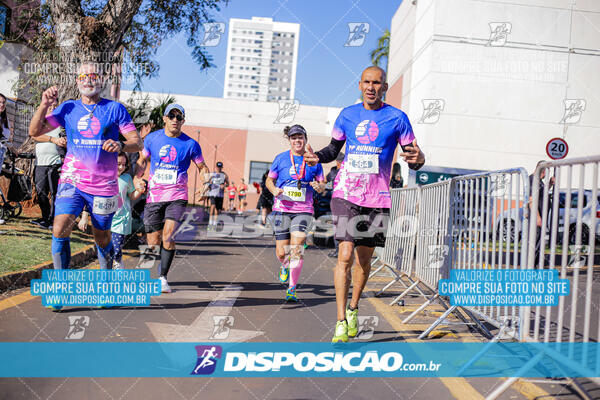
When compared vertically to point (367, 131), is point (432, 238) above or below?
below

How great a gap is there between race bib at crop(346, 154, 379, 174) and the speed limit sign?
10740 mm

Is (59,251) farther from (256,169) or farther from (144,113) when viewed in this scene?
(256,169)

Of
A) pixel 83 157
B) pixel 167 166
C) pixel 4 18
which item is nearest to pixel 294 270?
pixel 167 166

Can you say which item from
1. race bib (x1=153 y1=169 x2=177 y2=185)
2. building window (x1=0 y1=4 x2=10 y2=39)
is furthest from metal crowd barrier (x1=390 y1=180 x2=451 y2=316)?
building window (x1=0 y1=4 x2=10 y2=39)

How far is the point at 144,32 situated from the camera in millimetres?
15172

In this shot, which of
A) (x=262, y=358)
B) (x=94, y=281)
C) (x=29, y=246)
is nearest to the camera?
(x=262, y=358)

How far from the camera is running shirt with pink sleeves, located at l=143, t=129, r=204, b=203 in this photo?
639 cm

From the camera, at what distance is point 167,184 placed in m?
6.39

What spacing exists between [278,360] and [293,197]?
3198mm

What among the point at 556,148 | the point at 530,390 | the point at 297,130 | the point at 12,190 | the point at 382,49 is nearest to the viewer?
the point at 530,390

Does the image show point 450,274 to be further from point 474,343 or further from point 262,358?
point 262,358

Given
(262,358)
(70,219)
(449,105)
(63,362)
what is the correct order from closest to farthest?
(63,362)
(262,358)
(70,219)
(449,105)

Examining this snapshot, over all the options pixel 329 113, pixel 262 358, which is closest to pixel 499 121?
pixel 262 358

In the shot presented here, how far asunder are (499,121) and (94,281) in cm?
2197
